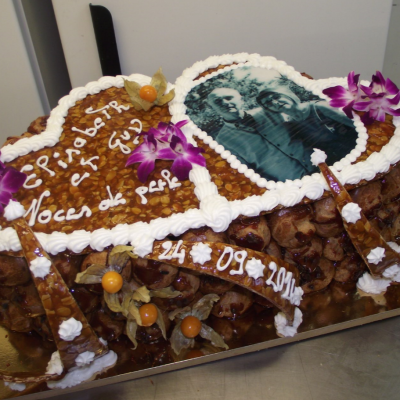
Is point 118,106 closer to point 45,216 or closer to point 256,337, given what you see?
point 45,216

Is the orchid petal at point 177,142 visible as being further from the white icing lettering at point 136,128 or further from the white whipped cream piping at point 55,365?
the white whipped cream piping at point 55,365

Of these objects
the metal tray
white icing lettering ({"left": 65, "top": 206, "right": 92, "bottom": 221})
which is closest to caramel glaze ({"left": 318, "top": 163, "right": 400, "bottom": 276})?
the metal tray

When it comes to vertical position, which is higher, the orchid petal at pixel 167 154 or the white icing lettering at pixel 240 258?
the orchid petal at pixel 167 154

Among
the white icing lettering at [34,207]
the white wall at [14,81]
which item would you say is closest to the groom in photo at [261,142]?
the white icing lettering at [34,207]

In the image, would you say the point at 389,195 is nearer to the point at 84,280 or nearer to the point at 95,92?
the point at 84,280

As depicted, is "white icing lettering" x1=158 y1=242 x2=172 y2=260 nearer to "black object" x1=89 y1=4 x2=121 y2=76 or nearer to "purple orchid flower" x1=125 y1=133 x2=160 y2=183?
"purple orchid flower" x1=125 y1=133 x2=160 y2=183
